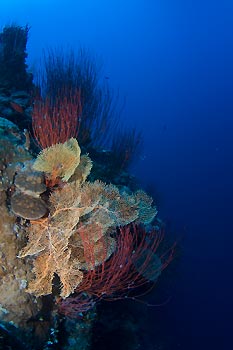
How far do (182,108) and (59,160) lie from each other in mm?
72258

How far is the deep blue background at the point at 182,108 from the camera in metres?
17.0

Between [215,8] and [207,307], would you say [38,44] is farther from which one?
[207,307]

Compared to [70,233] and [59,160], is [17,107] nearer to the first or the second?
[59,160]

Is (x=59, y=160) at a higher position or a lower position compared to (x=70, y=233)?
higher

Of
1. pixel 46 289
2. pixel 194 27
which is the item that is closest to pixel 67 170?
pixel 46 289

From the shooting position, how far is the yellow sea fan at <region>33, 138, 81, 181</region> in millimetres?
2736

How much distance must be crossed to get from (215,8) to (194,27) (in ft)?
32.8

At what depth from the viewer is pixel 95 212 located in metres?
3.06

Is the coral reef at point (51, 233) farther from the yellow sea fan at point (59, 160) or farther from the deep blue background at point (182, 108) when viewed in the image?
the deep blue background at point (182, 108)

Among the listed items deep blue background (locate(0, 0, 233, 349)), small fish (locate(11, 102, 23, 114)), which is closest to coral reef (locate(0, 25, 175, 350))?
small fish (locate(11, 102, 23, 114))

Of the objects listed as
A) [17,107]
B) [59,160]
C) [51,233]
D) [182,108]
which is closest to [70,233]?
[51,233]

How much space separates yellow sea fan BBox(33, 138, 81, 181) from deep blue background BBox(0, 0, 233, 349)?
691 cm

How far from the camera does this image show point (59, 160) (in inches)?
110

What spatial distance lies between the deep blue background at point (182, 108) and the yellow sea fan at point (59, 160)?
691 centimetres
